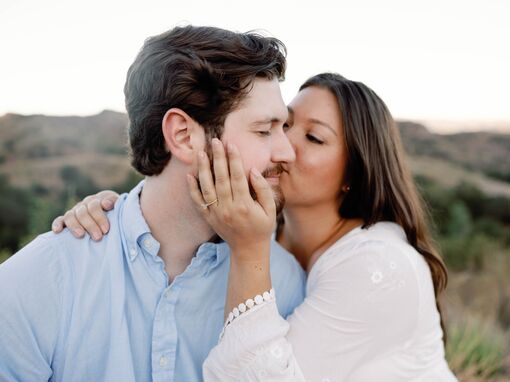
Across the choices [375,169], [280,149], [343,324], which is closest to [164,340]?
[343,324]

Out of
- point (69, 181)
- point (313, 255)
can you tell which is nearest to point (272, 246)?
point (313, 255)

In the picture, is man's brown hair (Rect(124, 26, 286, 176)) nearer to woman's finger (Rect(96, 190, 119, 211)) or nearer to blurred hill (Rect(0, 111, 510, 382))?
woman's finger (Rect(96, 190, 119, 211))

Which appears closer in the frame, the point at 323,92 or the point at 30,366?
the point at 30,366

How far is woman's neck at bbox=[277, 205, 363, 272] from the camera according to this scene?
10.6ft

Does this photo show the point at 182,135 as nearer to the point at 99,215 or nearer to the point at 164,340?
the point at 99,215

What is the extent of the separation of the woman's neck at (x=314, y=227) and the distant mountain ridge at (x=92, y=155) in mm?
9519

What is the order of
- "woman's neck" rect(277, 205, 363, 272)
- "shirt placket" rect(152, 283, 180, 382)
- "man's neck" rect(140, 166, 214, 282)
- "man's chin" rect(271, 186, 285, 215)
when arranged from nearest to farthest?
1. "shirt placket" rect(152, 283, 180, 382)
2. "man's neck" rect(140, 166, 214, 282)
3. "man's chin" rect(271, 186, 285, 215)
4. "woman's neck" rect(277, 205, 363, 272)

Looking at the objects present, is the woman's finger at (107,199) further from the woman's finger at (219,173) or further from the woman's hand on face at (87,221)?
the woman's finger at (219,173)

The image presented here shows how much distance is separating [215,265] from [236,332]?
35cm

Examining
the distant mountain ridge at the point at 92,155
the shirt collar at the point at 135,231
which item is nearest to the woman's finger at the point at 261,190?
the shirt collar at the point at 135,231

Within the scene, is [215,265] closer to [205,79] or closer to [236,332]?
[236,332]

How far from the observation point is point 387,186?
10.2 feet

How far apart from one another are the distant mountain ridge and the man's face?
33.4ft

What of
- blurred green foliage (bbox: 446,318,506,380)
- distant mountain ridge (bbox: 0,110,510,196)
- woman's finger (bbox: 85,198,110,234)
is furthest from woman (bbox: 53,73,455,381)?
distant mountain ridge (bbox: 0,110,510,196)
